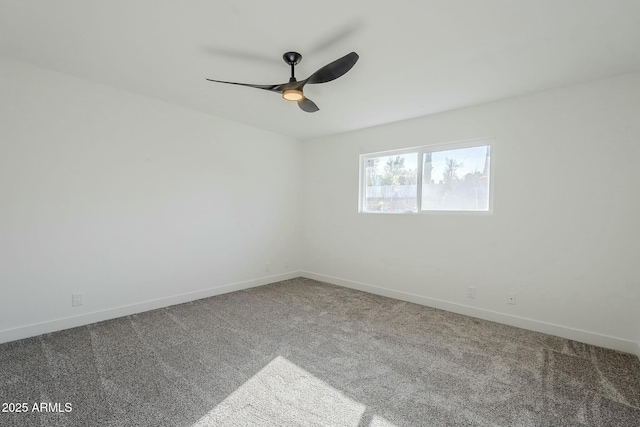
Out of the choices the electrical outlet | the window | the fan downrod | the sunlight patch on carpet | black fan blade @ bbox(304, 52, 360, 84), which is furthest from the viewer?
the window

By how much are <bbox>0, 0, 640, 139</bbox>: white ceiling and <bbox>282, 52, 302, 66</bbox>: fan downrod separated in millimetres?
50

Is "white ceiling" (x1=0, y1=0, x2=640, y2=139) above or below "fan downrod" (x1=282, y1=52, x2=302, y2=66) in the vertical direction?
above

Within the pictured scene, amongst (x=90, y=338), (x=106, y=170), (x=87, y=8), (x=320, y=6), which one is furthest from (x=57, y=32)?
(x=90, y=338)

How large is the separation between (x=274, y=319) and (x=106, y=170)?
2.35 metres

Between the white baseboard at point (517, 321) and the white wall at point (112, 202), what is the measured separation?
1992 mm

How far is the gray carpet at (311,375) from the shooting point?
1.62 meters

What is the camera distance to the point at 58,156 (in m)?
2.62

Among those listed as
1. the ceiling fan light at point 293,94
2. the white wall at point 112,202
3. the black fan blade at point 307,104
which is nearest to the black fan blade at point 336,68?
the ceiling fan light at point 293,94

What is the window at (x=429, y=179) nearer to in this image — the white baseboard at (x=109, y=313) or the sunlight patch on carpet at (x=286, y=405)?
the white baseboard at (x=109, y=313)

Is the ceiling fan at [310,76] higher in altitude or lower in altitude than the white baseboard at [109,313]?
higher

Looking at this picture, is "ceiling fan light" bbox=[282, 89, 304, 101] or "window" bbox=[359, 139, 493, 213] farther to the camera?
"window" bbox=[359, 139, 493, 213]

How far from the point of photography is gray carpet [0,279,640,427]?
162 cm

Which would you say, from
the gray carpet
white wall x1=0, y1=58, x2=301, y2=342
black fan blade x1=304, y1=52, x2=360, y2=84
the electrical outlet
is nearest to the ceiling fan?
black fan blade x1=304, y1=52, x2=360, y2=84

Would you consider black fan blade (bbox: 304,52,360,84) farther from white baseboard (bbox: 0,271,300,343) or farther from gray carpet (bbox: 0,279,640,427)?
white baseboard (bbox: 0,271,300,343)
